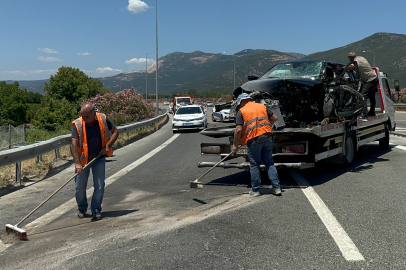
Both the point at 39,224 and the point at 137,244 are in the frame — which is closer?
the point at 137,244

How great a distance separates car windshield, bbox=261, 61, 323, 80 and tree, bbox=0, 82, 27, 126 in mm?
92137

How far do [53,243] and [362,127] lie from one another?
7.58 metres

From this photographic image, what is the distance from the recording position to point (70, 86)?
272ft

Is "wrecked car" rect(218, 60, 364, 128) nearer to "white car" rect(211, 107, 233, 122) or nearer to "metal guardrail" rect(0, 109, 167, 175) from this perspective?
"metal guardrail" rect(0, 109, 167, 175)

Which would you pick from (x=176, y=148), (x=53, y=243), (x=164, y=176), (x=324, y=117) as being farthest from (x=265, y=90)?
(x=176, y=148)

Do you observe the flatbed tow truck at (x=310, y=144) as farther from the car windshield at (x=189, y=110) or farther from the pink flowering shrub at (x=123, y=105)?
the pink flowering shrub at (x=123, y=105)

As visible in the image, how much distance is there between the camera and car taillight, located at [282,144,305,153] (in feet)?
25.7

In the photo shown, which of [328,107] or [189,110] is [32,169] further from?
[189,110]

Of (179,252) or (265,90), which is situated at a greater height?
(265,90)

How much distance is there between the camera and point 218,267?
407cm

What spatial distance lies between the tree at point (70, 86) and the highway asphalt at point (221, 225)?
7628 centimetres

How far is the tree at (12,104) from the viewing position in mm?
94562

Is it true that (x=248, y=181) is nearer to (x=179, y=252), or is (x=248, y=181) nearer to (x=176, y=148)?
(x=179, y=252)

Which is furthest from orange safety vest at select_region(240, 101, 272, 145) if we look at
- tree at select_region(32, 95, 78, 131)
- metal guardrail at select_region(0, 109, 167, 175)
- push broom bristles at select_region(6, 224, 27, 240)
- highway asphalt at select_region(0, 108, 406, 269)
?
tree at select_region(32, 95, 78, 131)
